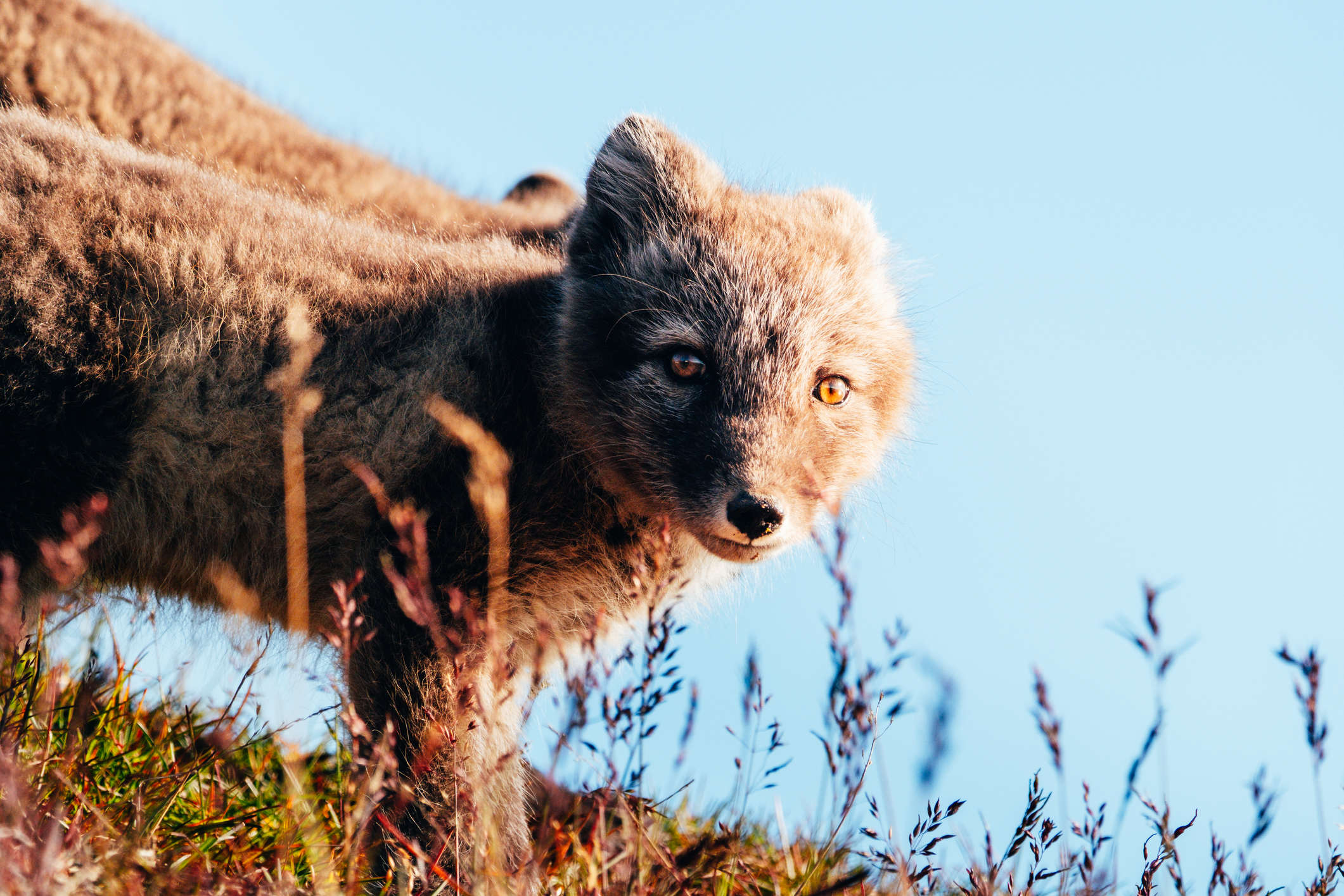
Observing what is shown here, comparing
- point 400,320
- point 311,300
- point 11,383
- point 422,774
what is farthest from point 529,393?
point 11,383

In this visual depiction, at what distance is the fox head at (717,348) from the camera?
10.5 ft

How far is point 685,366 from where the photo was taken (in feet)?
11.1

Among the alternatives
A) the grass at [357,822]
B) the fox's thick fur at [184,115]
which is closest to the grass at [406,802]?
the grass at [357,822]

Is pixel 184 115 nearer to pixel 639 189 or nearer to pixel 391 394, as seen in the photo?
pixel 639 189

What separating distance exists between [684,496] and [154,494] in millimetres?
1596

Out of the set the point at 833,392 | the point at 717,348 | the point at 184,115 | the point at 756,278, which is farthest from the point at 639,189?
the point at 184,115

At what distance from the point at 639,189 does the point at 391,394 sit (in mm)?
1258

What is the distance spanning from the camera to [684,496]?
10.5 feet

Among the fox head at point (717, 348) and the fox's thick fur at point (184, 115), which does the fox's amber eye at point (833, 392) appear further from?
the fox's thick fur at point (184, 115)

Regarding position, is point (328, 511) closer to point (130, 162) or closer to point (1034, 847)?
point (130, 162)

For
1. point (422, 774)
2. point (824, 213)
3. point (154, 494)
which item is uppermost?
point (824, 213)

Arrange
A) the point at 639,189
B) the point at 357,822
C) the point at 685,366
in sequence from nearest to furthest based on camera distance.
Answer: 1. the point at 357,822
2. the point at 685,366
3. the point at 639,189

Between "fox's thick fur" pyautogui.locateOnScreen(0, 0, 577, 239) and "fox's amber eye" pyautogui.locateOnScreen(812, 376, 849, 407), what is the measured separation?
176 centimetres

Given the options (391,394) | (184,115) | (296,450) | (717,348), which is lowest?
(296,450)
